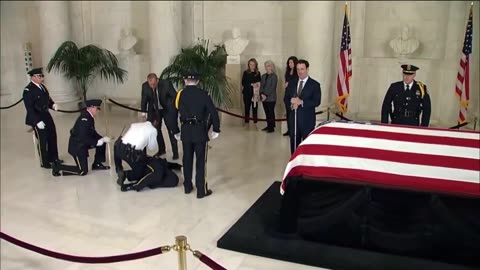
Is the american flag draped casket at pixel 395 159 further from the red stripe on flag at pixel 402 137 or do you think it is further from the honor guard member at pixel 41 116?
the honor guard member at pixel 41 116

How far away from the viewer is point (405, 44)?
9.74m

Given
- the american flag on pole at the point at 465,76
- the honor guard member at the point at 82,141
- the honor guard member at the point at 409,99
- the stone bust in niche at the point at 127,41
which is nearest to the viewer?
the honor guard member at the point at 409,99

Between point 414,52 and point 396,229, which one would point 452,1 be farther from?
point 396,229

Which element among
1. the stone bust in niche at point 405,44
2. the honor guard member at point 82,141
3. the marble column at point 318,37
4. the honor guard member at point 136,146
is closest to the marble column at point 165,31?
the marble column at point 318,37

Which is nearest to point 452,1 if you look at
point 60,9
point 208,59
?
point 208,59

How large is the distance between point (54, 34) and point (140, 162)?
6.94m

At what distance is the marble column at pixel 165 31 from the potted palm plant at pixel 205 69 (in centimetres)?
67

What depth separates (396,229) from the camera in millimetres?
4293

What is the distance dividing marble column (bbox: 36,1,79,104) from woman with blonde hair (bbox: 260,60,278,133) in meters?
5.23

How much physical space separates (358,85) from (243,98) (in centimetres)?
248

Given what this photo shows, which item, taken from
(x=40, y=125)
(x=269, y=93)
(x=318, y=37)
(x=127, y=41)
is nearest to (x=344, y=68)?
(x=318, y=37)

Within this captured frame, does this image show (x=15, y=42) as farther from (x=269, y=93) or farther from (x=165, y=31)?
(x=269, y=93)

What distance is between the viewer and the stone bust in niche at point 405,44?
31.9 ft

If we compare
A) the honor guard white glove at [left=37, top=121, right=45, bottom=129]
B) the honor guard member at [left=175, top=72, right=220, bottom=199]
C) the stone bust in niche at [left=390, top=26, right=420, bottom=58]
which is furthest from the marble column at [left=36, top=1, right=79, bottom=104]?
the stone bust in niche at [left=390, top=26, right=420, bottom=58]
